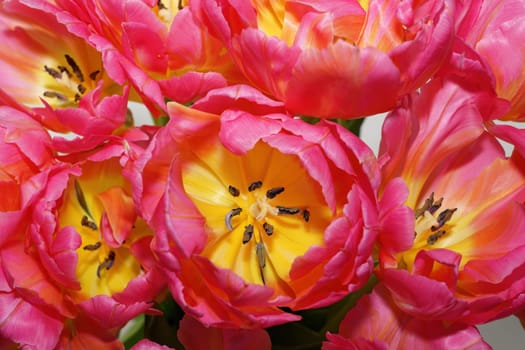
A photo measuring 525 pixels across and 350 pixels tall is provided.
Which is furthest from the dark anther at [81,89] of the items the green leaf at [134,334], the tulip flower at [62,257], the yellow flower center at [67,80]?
the green leaf at [134,334]

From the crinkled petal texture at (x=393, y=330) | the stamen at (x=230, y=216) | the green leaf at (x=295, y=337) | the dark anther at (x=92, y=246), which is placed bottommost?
the green leaf at (x=295, y=337)

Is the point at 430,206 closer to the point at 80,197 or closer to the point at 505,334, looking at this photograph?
the point at 80,197

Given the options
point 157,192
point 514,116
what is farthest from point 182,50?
point 514,116

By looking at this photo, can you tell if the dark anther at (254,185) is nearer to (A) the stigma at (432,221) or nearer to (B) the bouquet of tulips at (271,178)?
(B) the bouquet of tulips at (271,178)

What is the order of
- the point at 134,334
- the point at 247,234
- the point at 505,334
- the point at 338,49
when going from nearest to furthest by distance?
the point at 338,49, the point at 247,234, the point at 134,334, the point at 505,334

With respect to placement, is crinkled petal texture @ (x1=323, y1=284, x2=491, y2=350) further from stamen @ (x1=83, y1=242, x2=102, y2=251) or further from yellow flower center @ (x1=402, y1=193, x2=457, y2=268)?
stamen @ (x1=83, y1=242, x2=102, y2=251)

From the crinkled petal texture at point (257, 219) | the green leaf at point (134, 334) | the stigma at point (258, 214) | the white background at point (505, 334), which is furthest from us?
the white background at point (505, 334)

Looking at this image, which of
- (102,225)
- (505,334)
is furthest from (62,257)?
(505,334)
